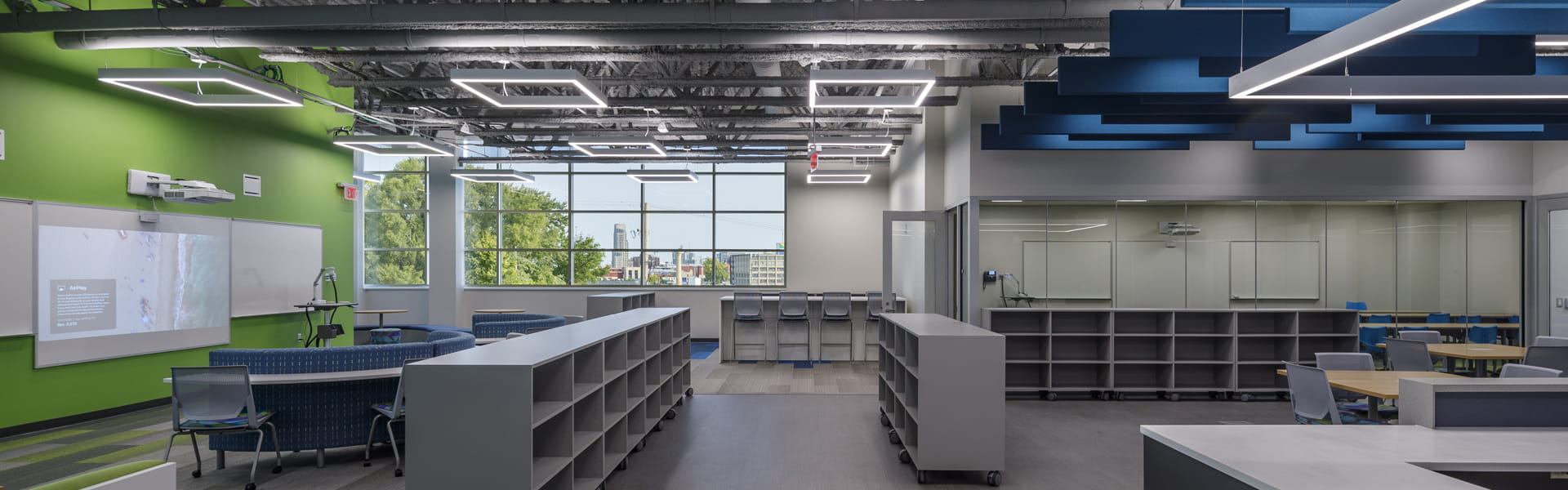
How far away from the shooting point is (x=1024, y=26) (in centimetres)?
605

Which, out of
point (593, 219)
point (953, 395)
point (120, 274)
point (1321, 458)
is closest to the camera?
point (1321, 458)

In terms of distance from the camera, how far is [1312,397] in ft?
16.7

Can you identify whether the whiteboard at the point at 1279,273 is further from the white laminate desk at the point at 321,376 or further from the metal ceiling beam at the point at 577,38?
the white laminate desk at the point at 321,376

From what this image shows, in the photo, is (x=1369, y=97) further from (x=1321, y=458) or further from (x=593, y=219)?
(x=593, y=219)

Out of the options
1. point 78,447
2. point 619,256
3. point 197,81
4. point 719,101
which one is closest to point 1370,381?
point 719,101

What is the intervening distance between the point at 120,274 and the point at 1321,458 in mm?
Result: 9953

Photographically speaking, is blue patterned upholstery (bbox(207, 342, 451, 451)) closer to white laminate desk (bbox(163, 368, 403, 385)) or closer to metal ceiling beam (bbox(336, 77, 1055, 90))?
white laminate desk (bbox(163, 368, 403, 385))

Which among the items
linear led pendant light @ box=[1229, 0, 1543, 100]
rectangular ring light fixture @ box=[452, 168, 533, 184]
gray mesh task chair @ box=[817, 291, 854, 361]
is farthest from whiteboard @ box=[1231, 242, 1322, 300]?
rectangular ring light fixture @ box=[452, 168, 533, 184]

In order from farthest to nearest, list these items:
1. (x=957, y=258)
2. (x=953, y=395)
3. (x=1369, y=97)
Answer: (x=957, y=258) < (x=953, y=395) < (x=1369, y=97)

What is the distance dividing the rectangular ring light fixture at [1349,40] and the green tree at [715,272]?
11.6 m

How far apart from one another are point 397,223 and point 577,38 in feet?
35.2

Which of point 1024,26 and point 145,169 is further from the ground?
point 1024,26

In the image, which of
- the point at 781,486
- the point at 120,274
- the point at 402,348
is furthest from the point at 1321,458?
the point at 120,274

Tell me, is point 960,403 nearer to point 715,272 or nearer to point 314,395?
point 314,395
